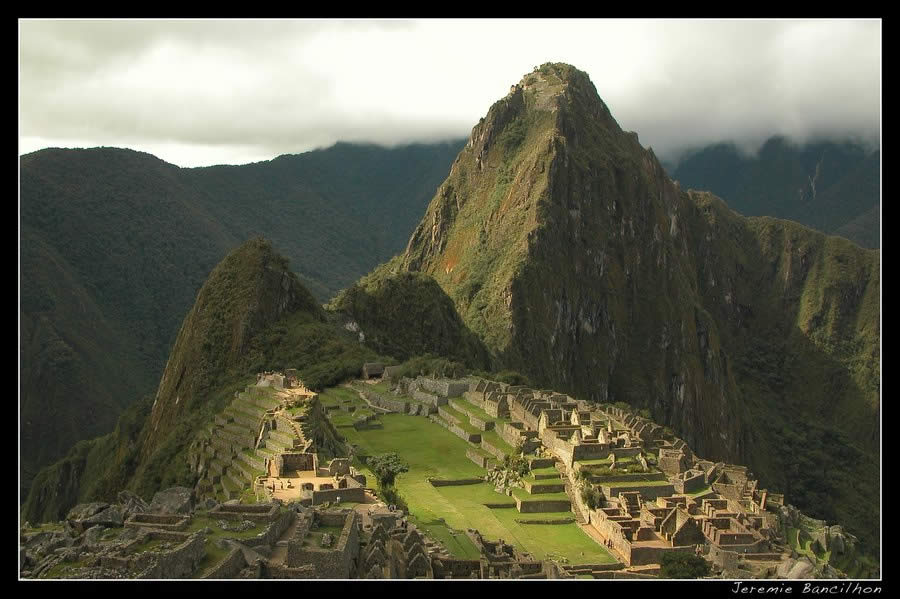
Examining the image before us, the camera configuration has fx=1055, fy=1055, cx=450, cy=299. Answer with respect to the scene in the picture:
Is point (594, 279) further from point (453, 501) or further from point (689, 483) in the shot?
point (453, 501)

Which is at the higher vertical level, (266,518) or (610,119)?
(610,119)

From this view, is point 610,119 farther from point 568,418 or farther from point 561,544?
point 561,544

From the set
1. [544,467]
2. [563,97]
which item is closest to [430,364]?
[544,467]

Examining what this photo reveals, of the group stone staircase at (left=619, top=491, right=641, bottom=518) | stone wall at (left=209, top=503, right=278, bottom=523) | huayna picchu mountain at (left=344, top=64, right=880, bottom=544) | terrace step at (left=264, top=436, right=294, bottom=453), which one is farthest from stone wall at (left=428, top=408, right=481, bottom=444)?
huayna picchu mountain at (left=344, top=64, right=880, bottom=544)

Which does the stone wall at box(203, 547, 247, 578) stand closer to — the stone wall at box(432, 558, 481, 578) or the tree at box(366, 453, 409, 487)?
the stone wall at box(432, 558, 481, 578)

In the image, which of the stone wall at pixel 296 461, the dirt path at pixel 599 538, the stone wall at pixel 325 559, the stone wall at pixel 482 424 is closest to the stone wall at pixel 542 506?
the dirt path at pixel 599 538

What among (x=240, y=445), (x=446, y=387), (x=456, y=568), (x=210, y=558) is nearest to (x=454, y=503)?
(x=240, y=445)
